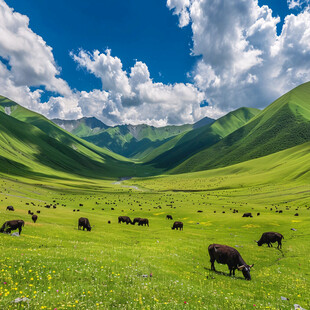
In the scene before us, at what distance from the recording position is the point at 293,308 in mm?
13422

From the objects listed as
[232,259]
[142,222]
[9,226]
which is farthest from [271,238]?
[9,226]

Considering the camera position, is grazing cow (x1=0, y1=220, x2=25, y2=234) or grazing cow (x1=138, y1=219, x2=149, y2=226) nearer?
grazing cow (x1=0, y1=220, x2=25, y2=234)

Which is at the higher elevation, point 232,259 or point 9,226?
→ point 9,226

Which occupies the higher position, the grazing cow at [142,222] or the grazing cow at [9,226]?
the grazing cow at [9,226]

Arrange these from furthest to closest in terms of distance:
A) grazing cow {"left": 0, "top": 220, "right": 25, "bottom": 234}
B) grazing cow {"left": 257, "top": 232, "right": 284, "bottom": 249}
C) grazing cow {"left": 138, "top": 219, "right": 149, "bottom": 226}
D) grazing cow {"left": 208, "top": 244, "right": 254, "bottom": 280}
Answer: grazing cow {"left": 138, "top": 219, "right": 149, "bottom": 226} → grazing cow {"left": 257, "top": 232, "right": 284, "bottom": 249} → grazing cow {"left": 0, "top": 220, "right": 25, "bottom": 234} → grazing cow {"left": 208, "top": 244, "right": 254, "bottom": 280}

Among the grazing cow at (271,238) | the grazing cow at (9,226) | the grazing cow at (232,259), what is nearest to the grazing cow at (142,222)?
the grazing cow at (271,238)

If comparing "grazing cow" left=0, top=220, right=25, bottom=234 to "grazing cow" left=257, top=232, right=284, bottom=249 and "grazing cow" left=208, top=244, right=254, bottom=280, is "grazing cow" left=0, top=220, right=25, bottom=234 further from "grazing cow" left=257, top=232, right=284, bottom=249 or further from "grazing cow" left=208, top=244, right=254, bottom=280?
"grazing cow" left=257, top=232, right=284, bottom=249

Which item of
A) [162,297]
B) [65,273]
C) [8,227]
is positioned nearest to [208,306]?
[162,297]

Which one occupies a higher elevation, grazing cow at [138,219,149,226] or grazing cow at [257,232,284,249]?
grazing cow at [257,232,284,249]

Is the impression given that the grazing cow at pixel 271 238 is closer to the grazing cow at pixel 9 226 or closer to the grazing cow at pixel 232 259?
the grazing cow at pixel 232 259

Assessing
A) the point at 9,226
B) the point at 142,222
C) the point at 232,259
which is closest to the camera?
the point at 232,259

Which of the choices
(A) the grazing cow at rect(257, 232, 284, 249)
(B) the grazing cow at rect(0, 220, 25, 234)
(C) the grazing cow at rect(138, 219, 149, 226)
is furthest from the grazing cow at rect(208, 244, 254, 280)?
(C) the grazing cow at rect(138, 219, 149, 226)

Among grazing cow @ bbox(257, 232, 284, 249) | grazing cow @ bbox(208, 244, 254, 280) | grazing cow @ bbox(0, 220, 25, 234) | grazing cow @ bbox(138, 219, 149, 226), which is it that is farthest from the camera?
grazing cow @ bbox(138, 219, 149, 226)

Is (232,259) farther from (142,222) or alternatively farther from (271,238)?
(142,222)
